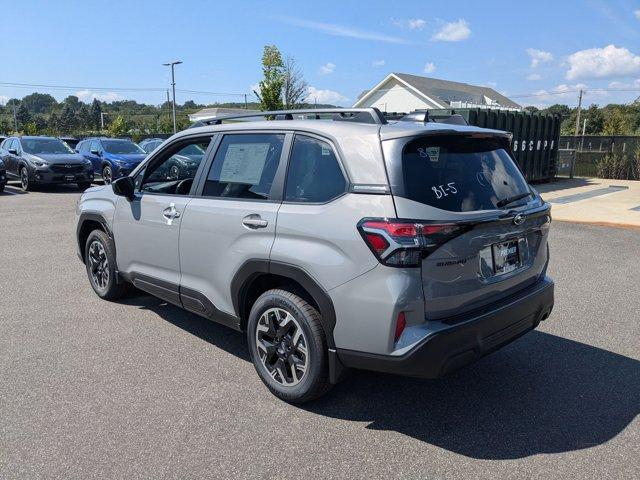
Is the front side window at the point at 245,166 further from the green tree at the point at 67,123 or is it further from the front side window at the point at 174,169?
the green tree at the point at 67,123

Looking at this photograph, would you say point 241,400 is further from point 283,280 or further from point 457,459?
point 457,459

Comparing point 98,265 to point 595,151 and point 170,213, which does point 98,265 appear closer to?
point 170,213

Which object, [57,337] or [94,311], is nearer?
[57,337]

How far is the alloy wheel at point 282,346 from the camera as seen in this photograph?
3.44 meters

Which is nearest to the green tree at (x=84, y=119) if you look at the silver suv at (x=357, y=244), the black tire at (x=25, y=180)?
the black tire at (x=25, y=180)

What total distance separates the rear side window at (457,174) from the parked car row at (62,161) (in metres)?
15.2

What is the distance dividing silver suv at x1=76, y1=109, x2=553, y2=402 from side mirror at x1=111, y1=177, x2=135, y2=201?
65cm

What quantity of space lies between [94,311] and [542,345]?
4.28 meters

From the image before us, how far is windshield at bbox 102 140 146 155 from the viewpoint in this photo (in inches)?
730

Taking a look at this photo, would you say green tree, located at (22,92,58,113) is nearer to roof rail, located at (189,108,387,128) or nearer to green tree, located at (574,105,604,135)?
green tree, located at (574,105,604,135)

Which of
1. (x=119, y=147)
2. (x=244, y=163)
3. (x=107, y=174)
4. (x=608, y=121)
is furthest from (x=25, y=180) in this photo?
(x=608, y=121)

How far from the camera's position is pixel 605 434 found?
3225 millimetres

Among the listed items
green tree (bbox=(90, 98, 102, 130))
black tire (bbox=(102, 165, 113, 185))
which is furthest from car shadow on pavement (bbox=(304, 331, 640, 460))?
green tree (bbox=(90, 98, 102, 130))

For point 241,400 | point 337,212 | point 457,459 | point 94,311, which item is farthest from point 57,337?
point 457,459
